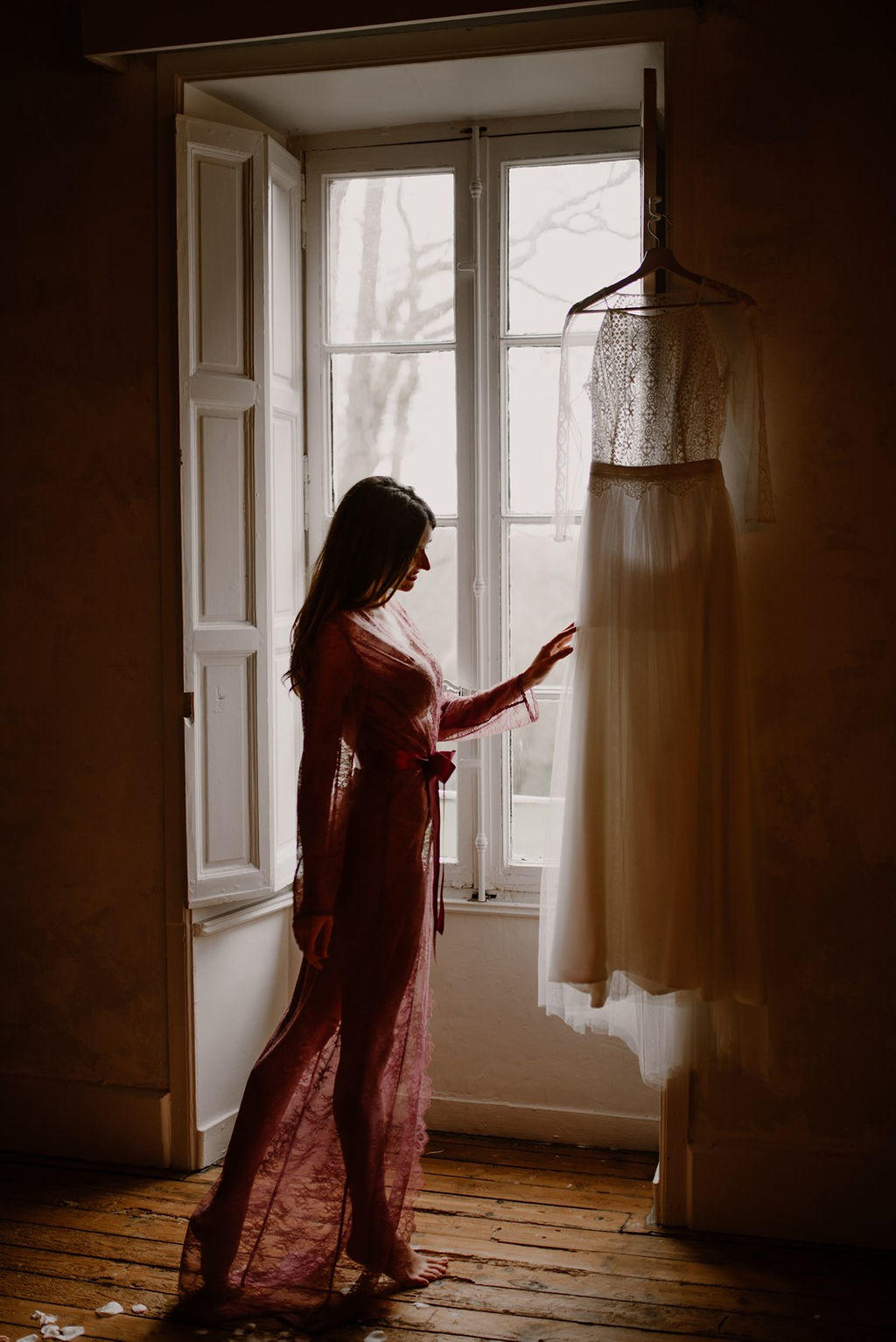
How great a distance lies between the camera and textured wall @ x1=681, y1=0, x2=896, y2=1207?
100 inches

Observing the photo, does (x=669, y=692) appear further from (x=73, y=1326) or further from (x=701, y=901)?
(x=73, y=1326)

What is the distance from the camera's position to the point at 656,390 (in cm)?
253

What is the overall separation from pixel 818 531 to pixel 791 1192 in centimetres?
143

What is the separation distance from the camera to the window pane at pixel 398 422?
3.29m

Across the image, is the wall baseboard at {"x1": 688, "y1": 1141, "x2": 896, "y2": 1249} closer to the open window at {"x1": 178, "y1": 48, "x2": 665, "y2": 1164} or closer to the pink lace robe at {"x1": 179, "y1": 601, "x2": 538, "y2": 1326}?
the open window at {"x1": 178, "y1": 48, "x2": 665, "y2": 1164}

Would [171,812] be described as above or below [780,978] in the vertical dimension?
above

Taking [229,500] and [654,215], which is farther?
[229,500]

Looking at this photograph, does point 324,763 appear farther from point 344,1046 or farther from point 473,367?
point 473,367

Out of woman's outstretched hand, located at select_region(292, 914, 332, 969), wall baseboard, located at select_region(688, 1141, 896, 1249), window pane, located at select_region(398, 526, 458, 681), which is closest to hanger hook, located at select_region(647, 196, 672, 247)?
window pane, located at select_region(398, 526, 458, 681)

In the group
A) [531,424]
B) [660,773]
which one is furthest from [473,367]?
[660,773]

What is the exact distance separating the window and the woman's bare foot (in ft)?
3.34

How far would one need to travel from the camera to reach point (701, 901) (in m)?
2.46

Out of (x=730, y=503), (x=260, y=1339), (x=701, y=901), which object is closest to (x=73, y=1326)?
(x=260, y=1339)

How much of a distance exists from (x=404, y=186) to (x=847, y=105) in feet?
4.04
